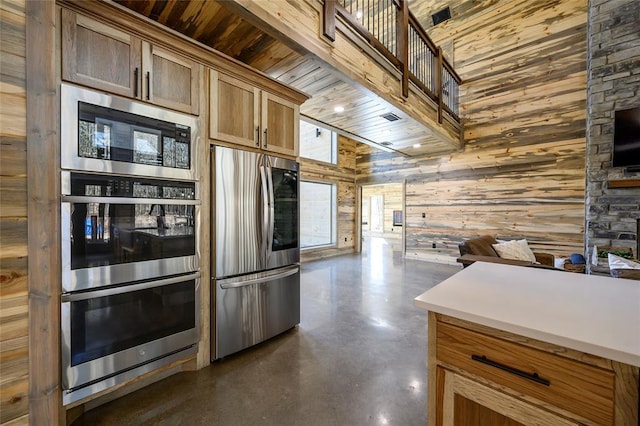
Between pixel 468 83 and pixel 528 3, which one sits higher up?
pixel 528 3

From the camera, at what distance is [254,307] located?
7.44 ft

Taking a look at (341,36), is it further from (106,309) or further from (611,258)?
(611,258)

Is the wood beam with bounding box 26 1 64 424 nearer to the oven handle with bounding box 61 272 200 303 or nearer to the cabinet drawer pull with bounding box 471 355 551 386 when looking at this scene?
the oven handle with bounding box 61 272 200 303

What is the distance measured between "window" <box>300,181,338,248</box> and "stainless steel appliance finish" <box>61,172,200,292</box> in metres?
4.58

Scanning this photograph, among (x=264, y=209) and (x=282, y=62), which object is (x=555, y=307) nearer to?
(x=264, y=209)

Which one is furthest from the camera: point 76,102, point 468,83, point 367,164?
point 367,164

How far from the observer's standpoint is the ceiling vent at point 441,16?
580 centimetres

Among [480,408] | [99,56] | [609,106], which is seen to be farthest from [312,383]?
[609,106]

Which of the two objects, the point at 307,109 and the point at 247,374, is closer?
the point at 247,374

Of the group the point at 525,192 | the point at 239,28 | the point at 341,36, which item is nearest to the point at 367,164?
the point at 525,192

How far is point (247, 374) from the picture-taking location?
78.6 inches

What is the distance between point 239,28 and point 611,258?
419 centimetres

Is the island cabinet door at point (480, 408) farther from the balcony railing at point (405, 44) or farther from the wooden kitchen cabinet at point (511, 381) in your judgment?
the balcony railing at point (405, 44)

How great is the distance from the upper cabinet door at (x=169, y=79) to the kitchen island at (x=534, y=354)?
79.4 inches
